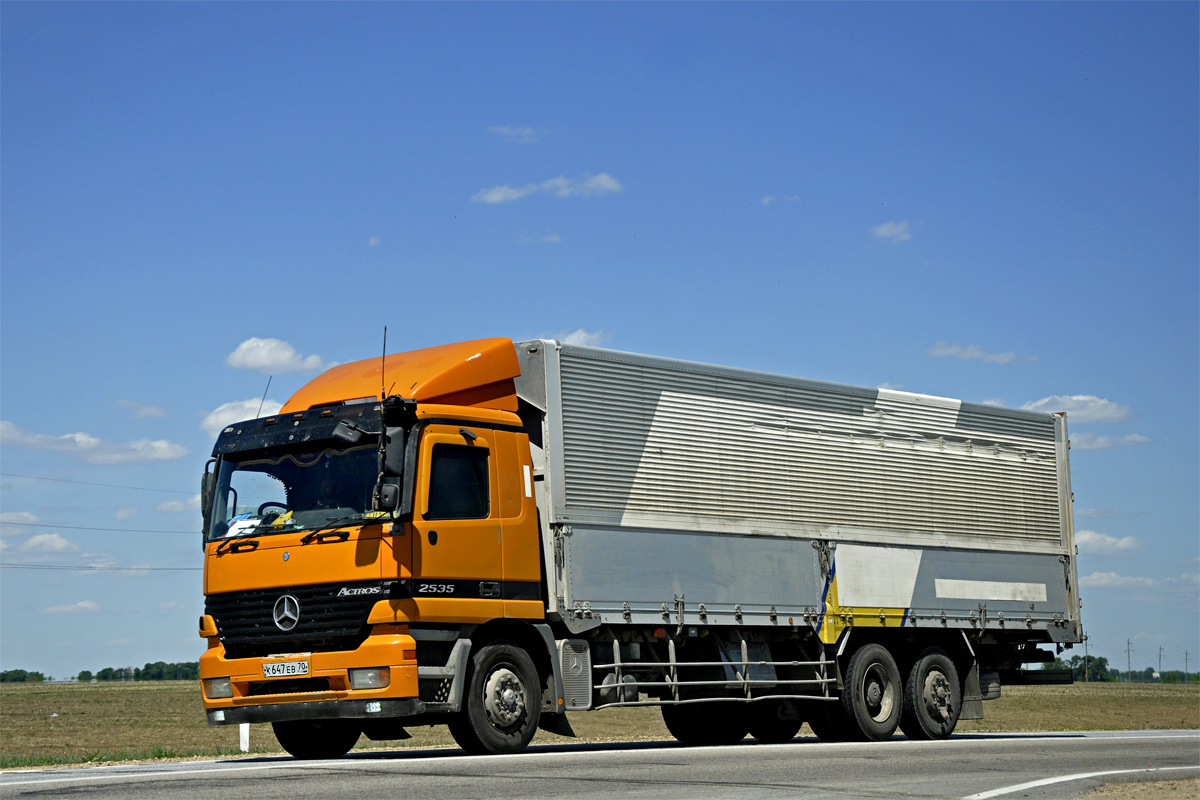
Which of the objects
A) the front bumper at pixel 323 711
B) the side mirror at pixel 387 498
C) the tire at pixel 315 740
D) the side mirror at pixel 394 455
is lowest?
the tire at pixel 315 740

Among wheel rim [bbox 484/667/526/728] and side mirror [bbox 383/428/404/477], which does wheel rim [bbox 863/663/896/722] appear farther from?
side mirror [bbox 383/428/404/477]

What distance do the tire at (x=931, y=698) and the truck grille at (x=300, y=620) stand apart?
8.06 meters

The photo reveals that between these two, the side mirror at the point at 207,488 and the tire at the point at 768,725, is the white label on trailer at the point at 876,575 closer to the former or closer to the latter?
the tire at the point at 768,725

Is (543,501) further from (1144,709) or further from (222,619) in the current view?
(1144,709)

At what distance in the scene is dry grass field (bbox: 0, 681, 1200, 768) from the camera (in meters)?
26.0

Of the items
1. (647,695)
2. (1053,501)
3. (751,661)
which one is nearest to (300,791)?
(647,695)

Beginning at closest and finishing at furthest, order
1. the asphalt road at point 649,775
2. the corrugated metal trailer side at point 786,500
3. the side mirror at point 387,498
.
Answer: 1. the asphalt road at point 649,775
2. the side mirror at point 387,498
3. the corrugated metal trailer side at point 786,500

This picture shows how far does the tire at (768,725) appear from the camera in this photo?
18.0 metres

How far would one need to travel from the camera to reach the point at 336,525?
42.0ft

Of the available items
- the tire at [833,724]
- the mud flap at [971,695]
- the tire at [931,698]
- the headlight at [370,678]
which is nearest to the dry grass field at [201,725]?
the headlight at [370,678]

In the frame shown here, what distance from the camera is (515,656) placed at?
13586mm

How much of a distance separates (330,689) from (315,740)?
2.33 meters

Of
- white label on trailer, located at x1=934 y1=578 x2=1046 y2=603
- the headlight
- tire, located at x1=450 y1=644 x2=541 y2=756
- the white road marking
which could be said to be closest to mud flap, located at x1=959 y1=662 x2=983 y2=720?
white label on trailer, located at x1=934 y1=578 x2=1046 y2=603

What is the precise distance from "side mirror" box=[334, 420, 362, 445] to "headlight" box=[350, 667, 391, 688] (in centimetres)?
202
